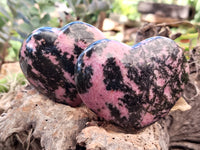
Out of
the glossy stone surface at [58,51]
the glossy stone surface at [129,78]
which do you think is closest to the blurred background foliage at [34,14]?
the glossy stone surface at [58,51]

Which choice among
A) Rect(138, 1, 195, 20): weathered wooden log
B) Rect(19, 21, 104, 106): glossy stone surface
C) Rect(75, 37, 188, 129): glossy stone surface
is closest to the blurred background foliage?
Rect(19, 21, 104, 106): glossy stone surface

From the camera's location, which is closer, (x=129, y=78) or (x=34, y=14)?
(x=129, y=78)

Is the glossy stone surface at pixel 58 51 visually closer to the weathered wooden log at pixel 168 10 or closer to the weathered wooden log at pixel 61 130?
the weathered wooden log at pixel 61 130

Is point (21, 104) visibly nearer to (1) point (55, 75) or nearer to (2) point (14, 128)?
(2) point (14, 128)

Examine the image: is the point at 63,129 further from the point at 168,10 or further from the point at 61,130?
the point at 168,10

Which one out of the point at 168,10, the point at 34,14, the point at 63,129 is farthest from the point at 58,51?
the point at 168,10

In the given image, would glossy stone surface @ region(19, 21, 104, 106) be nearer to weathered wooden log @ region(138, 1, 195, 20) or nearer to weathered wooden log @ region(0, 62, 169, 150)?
weathered wooden log @ region(0, 62, 169, 150)

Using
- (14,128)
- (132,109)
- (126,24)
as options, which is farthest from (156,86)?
(126,24)
